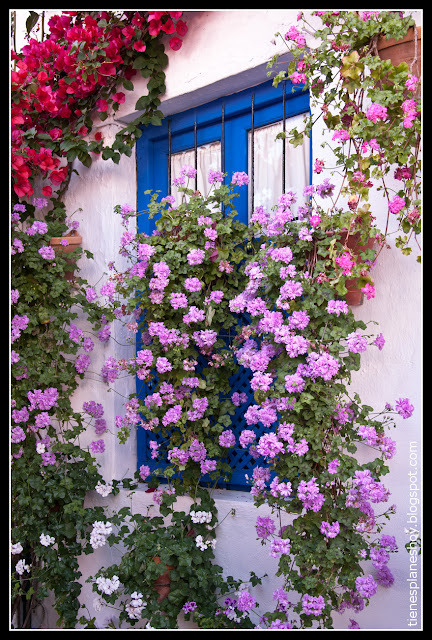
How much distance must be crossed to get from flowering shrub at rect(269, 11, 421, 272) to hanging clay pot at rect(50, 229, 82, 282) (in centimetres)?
171

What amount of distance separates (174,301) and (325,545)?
4.44ft

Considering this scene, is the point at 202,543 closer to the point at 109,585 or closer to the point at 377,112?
the point at 109,585

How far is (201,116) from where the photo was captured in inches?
141

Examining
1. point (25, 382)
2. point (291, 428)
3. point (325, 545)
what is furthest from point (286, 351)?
point (25, 382)

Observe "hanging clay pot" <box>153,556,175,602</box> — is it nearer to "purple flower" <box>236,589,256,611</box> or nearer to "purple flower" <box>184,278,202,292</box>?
"purple flower" <box>236,589,256,611</box>

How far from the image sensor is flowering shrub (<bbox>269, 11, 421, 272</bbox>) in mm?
2291

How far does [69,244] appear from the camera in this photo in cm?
369

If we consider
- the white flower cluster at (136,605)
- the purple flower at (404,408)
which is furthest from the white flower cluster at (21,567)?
the purple flower at (404,408)

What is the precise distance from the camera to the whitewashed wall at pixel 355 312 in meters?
2.57

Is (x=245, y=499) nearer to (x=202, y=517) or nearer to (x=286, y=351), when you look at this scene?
(x=202, y=517)

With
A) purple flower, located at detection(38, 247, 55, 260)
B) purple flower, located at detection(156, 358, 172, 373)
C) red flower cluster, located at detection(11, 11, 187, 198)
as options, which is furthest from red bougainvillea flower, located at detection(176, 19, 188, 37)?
purple flower, located at detection(156, 358, 172, 373)

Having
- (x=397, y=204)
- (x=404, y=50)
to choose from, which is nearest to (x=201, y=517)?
(x=397, y=204)

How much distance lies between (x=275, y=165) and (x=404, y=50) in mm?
1023
